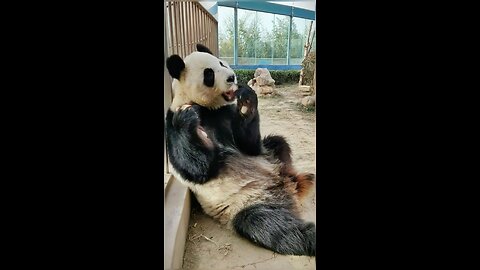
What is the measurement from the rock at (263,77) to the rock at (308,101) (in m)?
0.14

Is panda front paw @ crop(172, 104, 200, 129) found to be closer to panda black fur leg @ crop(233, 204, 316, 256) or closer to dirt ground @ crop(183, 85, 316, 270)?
dirt ground @ crop(183, 85, 316, 270)

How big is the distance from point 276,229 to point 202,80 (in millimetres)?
608

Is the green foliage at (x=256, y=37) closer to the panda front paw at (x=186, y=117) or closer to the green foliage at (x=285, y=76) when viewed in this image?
the green foliage at (x=285, y=76)

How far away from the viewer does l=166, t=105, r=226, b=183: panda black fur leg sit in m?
1.36

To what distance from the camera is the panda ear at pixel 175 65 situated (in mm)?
1323

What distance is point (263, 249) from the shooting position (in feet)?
4.47

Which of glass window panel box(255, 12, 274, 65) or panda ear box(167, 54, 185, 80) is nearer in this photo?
panda ear box(167, 54, 185, 80)

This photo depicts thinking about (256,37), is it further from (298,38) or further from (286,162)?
(286,162)

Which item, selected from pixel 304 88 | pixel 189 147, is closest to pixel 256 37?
pixel 304 88

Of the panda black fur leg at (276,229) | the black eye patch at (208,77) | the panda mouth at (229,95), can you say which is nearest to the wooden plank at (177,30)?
the black eye patch at (208,77)

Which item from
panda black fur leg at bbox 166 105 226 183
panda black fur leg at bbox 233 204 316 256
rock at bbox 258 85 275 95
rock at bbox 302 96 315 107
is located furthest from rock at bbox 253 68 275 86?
panda black fur leg at bbox 233 204 316 256

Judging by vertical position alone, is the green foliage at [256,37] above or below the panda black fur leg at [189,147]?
above
